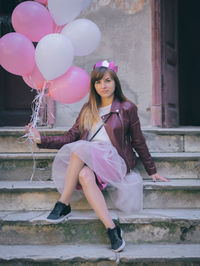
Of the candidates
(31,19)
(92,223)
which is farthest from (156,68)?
(92,223)

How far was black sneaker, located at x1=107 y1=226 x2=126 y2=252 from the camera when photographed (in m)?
1.82

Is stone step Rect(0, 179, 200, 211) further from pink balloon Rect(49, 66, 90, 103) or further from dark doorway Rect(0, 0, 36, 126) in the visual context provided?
dark doorway Rect(0, 0, 36, 126)

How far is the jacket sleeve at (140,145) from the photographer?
7.38ft

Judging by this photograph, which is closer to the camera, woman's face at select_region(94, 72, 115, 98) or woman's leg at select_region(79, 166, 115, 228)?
woman's leg at select_region(79, 166, 115, 228)

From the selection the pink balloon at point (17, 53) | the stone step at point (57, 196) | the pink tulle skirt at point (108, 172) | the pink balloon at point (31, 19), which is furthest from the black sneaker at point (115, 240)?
the pink balloon at point (31, 19)

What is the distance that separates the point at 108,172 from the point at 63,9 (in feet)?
4.37

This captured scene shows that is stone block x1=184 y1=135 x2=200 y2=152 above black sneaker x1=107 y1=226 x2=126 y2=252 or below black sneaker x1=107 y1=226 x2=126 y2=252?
above

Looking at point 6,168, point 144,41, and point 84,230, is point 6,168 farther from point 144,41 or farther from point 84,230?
point 144,41

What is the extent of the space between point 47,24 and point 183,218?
1.86 m

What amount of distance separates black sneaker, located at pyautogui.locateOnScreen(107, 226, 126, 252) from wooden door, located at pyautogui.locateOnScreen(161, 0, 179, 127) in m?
2.22

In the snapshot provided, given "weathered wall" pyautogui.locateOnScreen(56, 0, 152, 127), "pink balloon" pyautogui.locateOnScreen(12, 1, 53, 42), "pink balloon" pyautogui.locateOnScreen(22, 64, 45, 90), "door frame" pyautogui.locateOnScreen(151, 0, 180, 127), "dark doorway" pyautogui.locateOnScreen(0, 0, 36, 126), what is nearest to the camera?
"pink balloon" pyautogui.locateOnScreen(12, 1, 53, 42)

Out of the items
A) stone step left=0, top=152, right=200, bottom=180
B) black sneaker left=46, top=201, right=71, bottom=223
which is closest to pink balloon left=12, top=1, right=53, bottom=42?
stone step left=0, top=152, right=200, bottom=180

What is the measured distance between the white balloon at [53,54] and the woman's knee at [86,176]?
2.56ft

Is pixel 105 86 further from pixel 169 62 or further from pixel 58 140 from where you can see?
pixel 169 62
